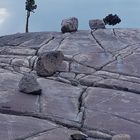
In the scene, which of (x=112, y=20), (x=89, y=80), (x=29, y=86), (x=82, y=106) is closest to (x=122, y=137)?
(x=82, y=106)

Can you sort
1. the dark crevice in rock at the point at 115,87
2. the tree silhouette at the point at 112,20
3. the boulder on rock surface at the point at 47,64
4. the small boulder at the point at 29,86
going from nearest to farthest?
the small boulder at the point at 29,86
the dark crevice in rock at the point at 115,87
the boulder on rock surface at the point at 47,64
the tree silhouette at the point at 112,20

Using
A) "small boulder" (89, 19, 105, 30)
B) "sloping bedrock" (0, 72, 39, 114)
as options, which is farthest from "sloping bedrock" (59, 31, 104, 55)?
"sloping bedrock" (0, 72, 39, 114)

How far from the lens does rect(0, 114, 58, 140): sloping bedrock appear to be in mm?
7201

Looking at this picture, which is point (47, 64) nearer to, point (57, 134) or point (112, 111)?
point (112, 111)

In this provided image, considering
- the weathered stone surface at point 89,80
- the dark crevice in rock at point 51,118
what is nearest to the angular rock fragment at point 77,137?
the dark crevice in rock at point 51,118

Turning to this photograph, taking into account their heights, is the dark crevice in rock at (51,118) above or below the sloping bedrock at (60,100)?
below

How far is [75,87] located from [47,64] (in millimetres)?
1155

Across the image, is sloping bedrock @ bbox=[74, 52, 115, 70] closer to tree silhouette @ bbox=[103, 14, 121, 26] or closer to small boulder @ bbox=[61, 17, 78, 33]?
small boulder @ bbox=[61, 17, 78, 33]

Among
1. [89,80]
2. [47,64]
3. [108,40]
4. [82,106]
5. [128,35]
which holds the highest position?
[128,35]

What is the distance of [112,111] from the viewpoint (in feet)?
28.4

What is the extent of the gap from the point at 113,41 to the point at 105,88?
331 cm

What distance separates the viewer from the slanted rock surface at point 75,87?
25.6 ft

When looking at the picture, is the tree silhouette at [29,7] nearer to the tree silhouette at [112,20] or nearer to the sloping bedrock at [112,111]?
the tree silhouette at [112,20]

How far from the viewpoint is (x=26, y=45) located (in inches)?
514
